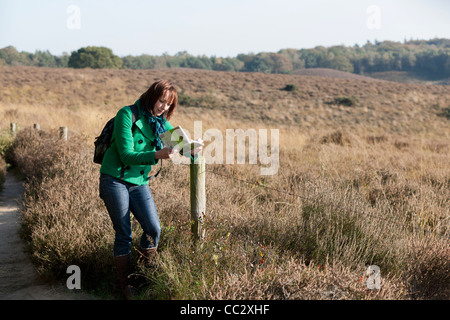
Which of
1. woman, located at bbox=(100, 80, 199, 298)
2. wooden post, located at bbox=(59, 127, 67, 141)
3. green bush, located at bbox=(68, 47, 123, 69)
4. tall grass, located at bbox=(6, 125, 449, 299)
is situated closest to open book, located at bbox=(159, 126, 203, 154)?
woman, located at bbox=(100, 80, 199, 298)

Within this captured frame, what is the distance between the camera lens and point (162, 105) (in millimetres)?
3174

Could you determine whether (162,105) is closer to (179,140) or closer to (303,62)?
(179,140)

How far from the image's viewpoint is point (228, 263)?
11.2 ft

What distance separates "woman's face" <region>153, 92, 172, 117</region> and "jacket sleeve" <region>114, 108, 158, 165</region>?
22cm

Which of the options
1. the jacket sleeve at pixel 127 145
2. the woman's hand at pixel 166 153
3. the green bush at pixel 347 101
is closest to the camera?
the woman's hand at pixel 166 153

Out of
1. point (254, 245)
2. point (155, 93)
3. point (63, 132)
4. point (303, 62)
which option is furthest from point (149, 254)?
point (303, 62)

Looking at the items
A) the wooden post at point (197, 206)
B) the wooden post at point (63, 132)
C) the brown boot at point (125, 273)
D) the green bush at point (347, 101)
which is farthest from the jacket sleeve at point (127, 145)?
the green bush at point (347, 101)

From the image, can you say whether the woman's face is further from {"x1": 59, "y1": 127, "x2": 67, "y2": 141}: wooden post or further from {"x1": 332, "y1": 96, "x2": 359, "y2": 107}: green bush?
{"x1": 332, "y1": 96, "x2": 359, "y2": 107}: green bush

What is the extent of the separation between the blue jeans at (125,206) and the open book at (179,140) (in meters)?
0.42

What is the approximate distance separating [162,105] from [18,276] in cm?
251

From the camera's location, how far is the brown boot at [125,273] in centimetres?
338

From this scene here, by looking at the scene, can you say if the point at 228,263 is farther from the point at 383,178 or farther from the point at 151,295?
the point at 383,178

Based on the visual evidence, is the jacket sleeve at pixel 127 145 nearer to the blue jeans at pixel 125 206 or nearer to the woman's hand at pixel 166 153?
the woman's hand at pixel 166 153
